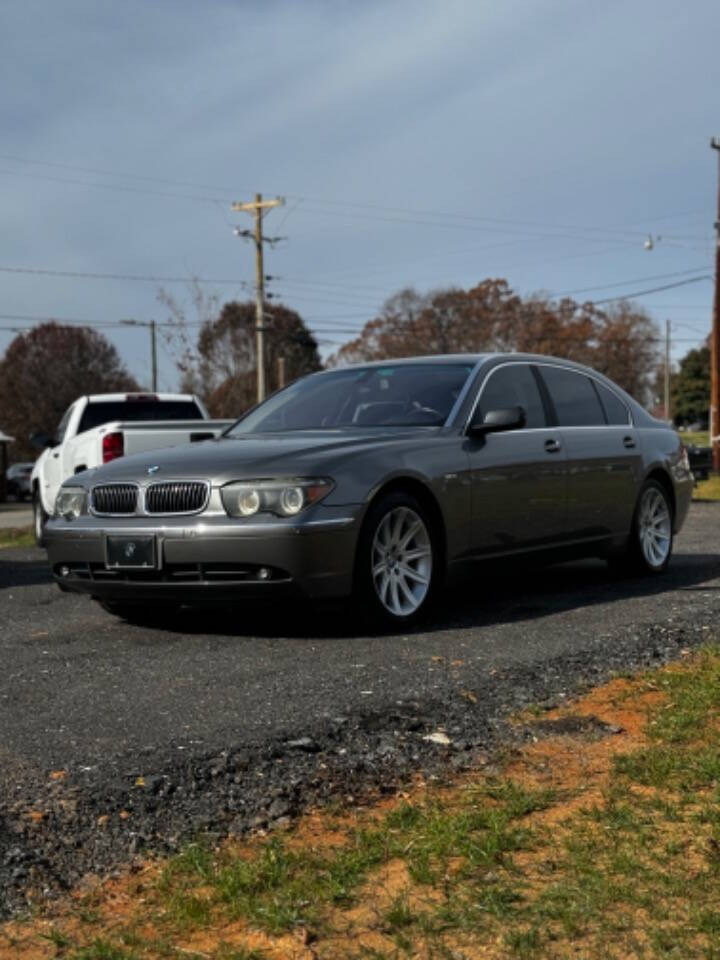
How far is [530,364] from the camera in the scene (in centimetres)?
828

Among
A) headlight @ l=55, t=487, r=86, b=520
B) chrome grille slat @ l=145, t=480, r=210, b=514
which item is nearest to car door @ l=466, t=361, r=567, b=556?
chrome grille slat @ l=145, t=480, r=210, b=514

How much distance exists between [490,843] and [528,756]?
954 millimetres

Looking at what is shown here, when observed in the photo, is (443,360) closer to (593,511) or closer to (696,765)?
(593,511)

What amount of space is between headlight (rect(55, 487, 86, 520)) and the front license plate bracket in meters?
0.45

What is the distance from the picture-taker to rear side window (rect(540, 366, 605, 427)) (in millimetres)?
8359

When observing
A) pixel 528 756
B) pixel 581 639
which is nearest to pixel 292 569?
pixel 581 639

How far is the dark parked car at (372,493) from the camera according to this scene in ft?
20.7

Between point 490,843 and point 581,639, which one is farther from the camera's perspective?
point 581,639

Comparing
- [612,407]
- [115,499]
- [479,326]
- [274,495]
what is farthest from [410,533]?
[479,326]

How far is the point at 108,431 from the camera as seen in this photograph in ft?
38.8

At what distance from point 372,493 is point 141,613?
172 centimetres

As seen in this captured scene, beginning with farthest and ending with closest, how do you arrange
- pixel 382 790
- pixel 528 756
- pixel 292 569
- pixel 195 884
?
1. pixel 292 569
2. pixel 528 756
3. pixel 382 790
4. pixel 195 884

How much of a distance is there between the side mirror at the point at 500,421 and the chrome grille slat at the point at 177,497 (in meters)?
1.75

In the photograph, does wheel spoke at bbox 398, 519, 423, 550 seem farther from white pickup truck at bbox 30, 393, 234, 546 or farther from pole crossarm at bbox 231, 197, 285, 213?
pole crossarm at bbox 231, 197, 285, 213
